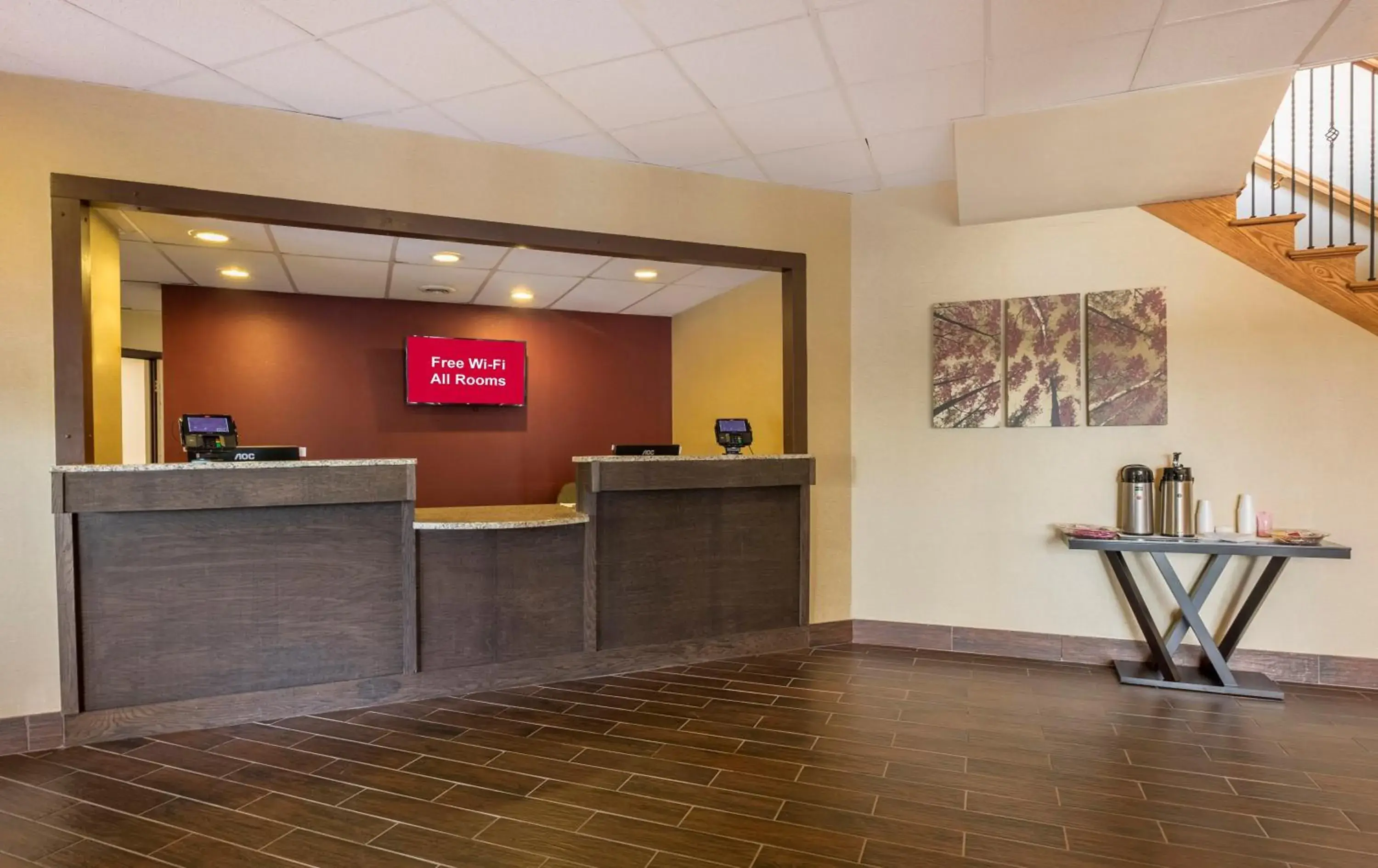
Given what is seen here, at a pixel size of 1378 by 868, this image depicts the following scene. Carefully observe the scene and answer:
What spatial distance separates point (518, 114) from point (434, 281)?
2.64m

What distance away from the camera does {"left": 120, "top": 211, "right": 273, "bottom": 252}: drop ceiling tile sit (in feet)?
14.0

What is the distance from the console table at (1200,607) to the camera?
369 centimetres

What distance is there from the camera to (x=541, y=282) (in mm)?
6113

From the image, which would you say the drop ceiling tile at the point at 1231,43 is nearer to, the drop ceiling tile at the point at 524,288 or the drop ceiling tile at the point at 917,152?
the drop ceiling tile at the point at 917,152

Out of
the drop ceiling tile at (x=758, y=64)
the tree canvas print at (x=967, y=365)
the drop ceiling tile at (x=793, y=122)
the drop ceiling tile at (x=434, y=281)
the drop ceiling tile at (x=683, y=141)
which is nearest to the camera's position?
the drop ceiling tile at (x=758, y=64)

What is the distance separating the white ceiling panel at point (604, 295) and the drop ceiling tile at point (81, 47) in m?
3.18

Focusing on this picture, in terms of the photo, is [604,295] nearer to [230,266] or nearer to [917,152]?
[230,266]

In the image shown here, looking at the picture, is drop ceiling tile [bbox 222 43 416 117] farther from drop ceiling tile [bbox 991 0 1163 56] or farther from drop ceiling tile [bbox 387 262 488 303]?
drop ceiling tile [bbox 991 0 1163 56]

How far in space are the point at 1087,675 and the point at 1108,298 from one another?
2.11 metres

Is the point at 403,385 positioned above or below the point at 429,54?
below

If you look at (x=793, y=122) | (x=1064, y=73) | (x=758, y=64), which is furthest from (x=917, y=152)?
(x=758, y=64)

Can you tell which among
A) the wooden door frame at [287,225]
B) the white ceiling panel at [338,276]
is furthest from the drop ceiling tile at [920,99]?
the white ceiling panel at [338,276]

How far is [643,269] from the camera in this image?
5.68 meters

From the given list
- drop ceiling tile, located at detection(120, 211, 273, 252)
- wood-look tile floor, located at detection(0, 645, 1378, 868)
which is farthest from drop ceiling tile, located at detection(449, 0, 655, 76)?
wood-look tile floor, located at detection(0, 645, 1378, 868)
